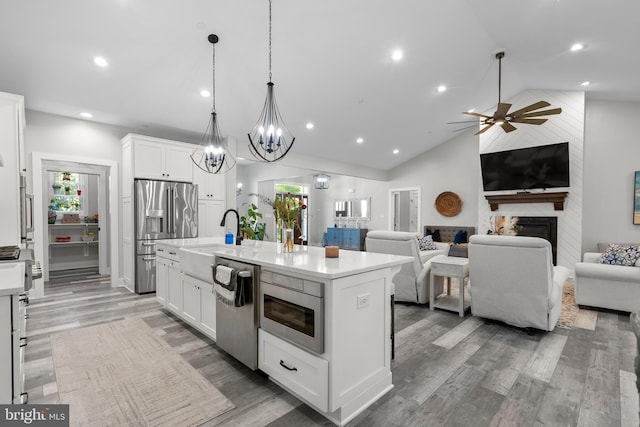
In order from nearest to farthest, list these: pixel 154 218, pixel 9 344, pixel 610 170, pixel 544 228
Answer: pixel 9 344 < pixel 154 218 < pixel 610 170 < pixel 544 228

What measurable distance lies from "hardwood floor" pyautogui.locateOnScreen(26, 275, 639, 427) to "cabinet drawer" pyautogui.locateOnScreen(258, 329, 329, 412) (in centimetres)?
13

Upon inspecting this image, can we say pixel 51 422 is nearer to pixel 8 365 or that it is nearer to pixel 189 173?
pixel 8 365

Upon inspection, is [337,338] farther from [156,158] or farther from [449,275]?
[156,158]

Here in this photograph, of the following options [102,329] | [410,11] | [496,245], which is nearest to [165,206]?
[102,329]

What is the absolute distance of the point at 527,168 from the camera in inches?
245

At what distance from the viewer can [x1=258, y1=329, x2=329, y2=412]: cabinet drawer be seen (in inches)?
69.5

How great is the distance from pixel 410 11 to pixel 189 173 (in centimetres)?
422

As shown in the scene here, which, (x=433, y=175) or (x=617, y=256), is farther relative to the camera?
(x=433, y=175)

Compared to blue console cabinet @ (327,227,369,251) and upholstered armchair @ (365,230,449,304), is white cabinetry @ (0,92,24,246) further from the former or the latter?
blue console cabinet @ (327,227,369,251)

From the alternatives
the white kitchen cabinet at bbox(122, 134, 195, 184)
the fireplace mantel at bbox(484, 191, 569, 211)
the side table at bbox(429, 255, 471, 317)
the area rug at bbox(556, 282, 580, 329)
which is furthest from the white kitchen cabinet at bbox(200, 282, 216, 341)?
the fireplace mantel at bbox(484, 191, 569, 211)

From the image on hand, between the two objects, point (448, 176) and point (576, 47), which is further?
point (448, 176)

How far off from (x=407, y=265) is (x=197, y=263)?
2576 millimetres

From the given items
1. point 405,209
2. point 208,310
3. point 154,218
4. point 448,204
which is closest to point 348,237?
point 405,209

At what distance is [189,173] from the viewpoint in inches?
214
